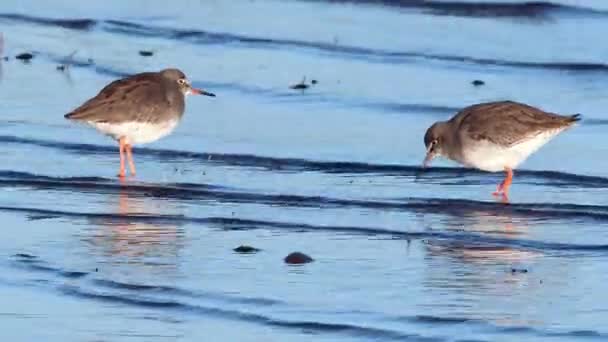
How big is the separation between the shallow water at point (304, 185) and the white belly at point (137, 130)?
20cm

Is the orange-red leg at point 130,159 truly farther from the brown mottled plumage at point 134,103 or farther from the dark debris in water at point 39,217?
the dark debris in water at point 39,217

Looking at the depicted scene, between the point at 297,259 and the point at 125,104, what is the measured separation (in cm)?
393

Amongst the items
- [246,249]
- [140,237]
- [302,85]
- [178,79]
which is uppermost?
[302,85]

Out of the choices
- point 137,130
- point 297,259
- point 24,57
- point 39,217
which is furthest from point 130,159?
point 24,57

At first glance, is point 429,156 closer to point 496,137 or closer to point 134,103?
point 496,137

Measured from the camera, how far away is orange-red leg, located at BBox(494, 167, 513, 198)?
12.1 meters

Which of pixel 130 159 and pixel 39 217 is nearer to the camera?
pixel 39 217

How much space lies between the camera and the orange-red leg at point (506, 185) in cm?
1213

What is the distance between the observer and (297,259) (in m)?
9.78

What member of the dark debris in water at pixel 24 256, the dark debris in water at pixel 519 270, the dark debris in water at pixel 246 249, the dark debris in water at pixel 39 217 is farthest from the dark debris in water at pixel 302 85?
the dark debris in water at pixel 519 270

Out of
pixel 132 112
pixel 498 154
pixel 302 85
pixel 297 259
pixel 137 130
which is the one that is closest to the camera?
pixel 297 259

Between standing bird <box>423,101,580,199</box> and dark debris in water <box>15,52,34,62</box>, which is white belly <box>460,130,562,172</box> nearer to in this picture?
standing bird <box>423,101,580,199</box>

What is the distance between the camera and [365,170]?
502 inches

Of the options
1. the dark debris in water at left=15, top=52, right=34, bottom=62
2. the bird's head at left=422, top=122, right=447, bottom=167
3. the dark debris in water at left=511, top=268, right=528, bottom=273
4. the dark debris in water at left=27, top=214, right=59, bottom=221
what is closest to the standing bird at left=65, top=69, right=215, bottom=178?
the dark debris in water at left=27, top=214, right=59, bottom=221
